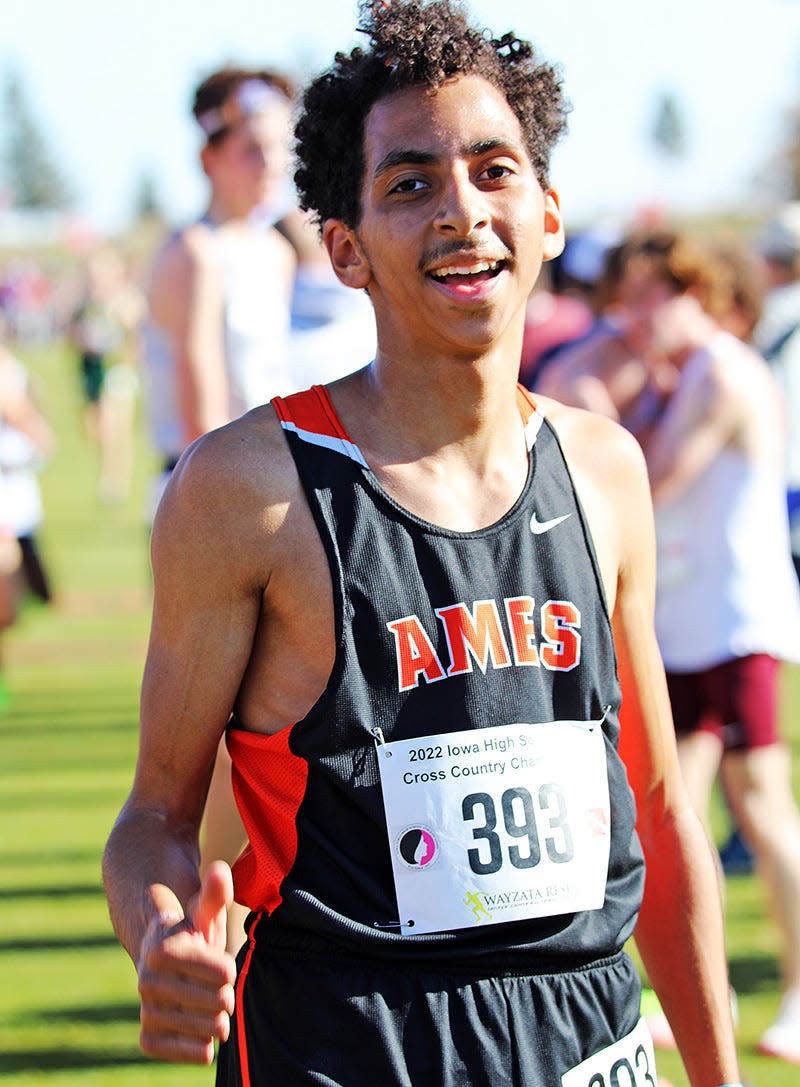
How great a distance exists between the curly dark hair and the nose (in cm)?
16

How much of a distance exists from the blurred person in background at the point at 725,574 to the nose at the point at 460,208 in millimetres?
2772

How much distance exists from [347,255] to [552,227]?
1.11 feet

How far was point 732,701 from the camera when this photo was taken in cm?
482

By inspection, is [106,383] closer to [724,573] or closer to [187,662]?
[724,573]

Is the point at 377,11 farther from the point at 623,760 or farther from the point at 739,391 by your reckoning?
the point at 739,391

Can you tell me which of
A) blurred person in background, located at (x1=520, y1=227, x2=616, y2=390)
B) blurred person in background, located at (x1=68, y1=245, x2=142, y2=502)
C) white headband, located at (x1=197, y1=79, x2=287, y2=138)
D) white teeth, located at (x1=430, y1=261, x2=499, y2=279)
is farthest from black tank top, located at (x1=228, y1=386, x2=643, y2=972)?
blurred person in background, located at (x1=68, y1=245, x2=142, y2=502)

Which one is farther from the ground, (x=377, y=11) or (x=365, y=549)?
(x=377, y=11)

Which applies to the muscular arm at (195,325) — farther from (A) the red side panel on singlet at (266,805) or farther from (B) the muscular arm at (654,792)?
(A) the red side panel on singlet at (266,805)

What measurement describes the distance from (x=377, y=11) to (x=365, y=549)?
0.86 m

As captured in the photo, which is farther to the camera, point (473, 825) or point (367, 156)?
point (367, 156)

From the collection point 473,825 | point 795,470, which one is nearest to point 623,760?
point 473,825

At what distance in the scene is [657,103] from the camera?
422 feet

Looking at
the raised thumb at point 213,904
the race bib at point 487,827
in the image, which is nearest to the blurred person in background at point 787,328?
the race bib at point 487,827

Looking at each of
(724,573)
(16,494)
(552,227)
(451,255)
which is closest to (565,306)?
(724,573)
